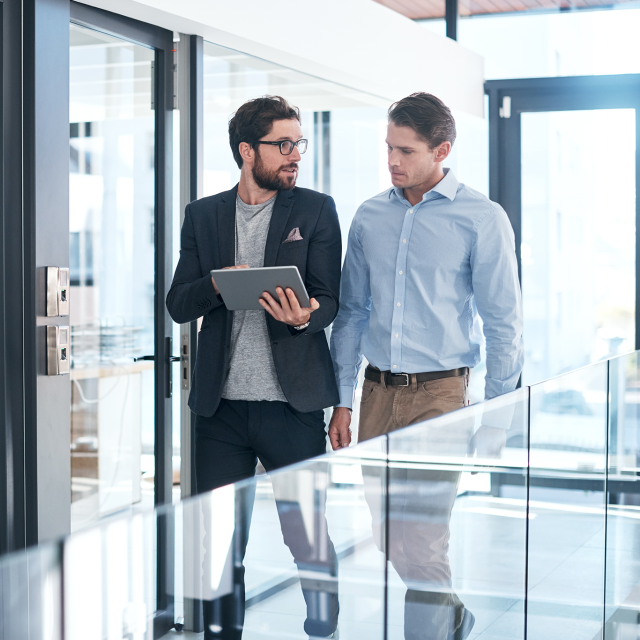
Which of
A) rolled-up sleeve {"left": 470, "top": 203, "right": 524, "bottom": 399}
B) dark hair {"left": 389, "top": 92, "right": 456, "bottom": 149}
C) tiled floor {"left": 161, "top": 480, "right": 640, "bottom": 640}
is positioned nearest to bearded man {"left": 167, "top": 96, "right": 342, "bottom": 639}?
dark hair {"left": 389, "top": 92, "right": 456, "bottom": 149}

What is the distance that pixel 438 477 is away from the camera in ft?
6.23

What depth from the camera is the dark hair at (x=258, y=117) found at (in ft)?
7.79

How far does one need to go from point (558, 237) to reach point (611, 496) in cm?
200

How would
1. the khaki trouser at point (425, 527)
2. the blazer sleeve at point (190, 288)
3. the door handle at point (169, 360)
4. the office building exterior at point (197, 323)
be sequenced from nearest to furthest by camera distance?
the office building exterior at point (197, 323) → the khaki trouser at point (425, 527) → the blazer sleeve at point (190, 288) → the door handle at point (169, 360)

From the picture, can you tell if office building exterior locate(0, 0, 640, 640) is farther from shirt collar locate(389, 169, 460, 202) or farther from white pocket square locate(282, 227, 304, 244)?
white pocket square locate(282, 227, 304, 244)

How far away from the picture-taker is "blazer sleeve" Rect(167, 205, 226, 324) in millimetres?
2260

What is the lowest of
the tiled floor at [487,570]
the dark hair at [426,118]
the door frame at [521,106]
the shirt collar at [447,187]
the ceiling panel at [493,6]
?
the tiled floor at [487,570]

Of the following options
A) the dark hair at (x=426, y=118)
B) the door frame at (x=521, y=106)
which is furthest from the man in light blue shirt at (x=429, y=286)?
the door frame at (x=521, y=106)

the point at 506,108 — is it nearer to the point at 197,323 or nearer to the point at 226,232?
the point at 197,323

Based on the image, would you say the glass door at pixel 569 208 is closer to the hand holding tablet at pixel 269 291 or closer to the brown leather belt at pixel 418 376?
the brown leather belt at pixel 418 376

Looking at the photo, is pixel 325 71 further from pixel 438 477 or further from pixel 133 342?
pixel 438 477

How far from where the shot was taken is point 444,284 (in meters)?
2.35

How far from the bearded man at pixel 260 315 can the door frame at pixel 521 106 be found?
255 centimetres

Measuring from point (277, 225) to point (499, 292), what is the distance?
0.65 m
